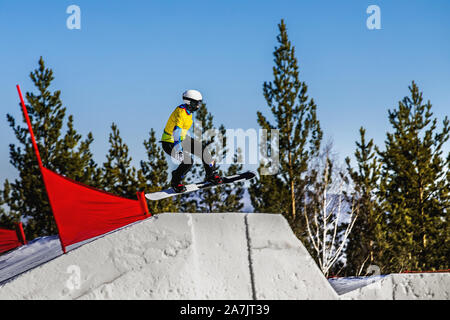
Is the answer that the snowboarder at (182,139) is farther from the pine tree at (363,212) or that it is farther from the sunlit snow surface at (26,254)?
the pine tree at (363,212)

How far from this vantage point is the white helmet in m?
7.55

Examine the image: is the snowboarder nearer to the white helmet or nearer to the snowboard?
the white helmet

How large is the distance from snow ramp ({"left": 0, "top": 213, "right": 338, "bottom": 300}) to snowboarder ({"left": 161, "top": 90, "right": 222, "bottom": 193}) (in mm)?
2401

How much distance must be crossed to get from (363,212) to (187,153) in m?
19.3

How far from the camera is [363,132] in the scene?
84.1 ft

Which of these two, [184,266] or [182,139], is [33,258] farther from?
[184,266]

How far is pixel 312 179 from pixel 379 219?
5355 mm

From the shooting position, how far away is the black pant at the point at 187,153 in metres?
7.93

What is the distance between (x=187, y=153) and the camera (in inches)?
324

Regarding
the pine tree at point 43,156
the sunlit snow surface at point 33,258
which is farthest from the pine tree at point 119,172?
the sunlit snow surface at point 33,258

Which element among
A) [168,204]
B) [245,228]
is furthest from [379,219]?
[245,228]
